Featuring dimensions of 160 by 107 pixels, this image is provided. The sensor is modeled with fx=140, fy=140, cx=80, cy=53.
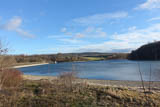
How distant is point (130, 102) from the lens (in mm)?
6375

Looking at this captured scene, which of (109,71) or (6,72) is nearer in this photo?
(6,72)

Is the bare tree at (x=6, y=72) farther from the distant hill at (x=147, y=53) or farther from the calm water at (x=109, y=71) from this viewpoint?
the distant hill at (x=147, y=53)

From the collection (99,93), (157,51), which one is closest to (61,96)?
(99,93)

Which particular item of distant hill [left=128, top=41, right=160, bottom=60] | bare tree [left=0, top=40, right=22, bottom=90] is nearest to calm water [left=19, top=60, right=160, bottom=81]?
bare tree [left=0, top=40, right=22, bottom=90]

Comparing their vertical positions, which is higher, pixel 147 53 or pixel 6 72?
pixel 147 53

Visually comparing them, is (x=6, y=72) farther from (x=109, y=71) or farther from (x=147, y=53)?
(x=147, y=53)

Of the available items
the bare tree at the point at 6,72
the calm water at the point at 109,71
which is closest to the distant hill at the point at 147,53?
the calm water at the point at 109,71

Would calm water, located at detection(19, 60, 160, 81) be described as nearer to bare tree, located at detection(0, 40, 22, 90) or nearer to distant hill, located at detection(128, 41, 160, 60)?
bare tree, located at detection(0, 40, 22, 90)

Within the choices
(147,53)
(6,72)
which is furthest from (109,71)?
(147,53)

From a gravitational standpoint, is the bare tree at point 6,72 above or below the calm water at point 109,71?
above

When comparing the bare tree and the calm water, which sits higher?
the bare tree

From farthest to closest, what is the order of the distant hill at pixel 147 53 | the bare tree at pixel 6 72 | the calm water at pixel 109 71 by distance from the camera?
1. the distant hill at pixel 147 53
2. the calm water at pixel 109 71
3. the bare tree at pixel 6 72

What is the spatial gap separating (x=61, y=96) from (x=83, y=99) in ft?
3.60

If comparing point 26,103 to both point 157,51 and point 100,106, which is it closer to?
point 100,106
